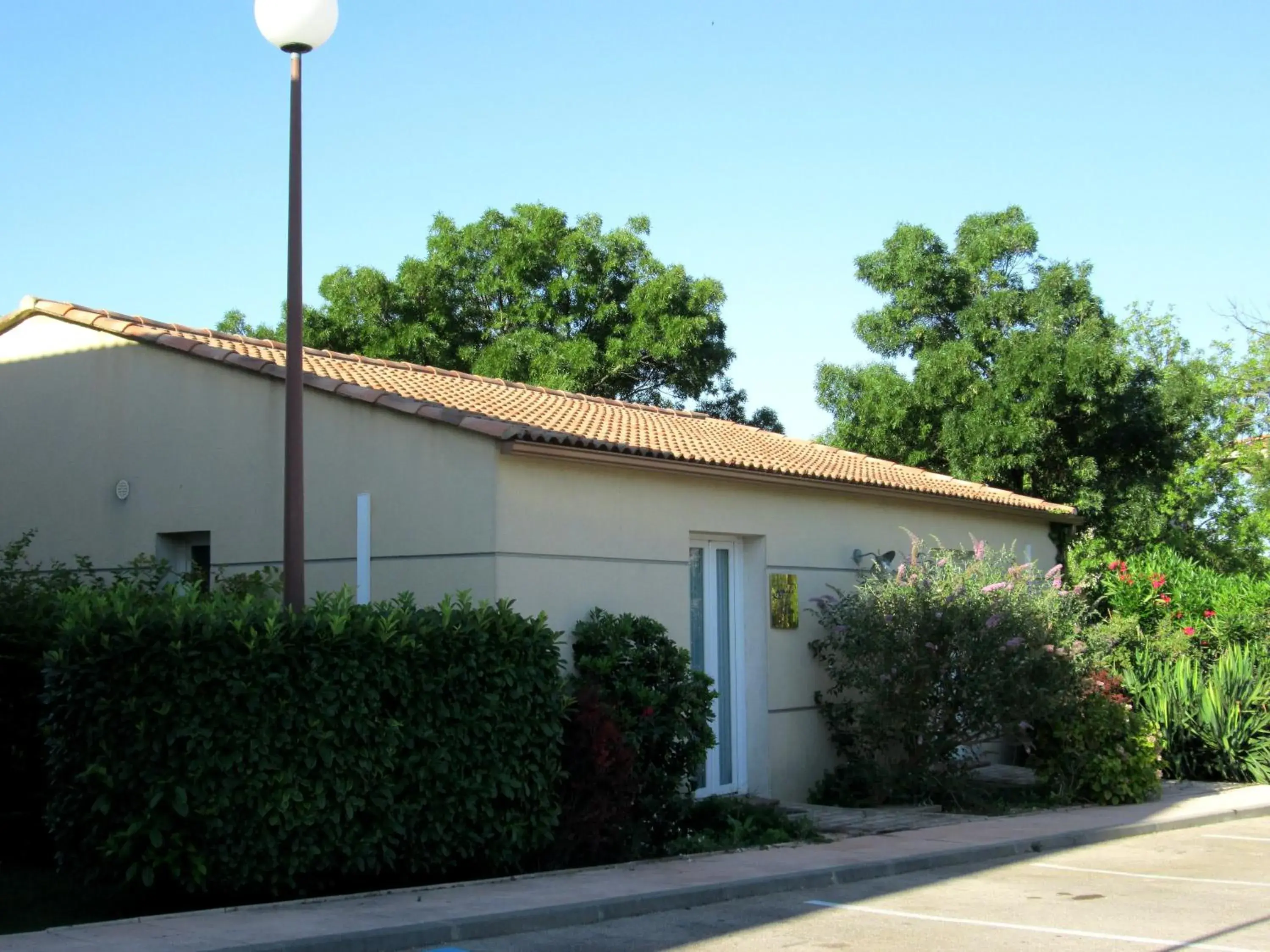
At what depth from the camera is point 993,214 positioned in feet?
83.8

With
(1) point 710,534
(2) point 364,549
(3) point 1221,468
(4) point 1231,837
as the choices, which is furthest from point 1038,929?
(3) point 1221,468

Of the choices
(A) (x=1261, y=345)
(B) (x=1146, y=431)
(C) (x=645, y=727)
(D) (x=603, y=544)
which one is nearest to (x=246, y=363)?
(D) (x=603, y=544)

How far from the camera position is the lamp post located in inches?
337

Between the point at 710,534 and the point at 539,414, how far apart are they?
6.85 feet

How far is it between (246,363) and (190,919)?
19.3 feet

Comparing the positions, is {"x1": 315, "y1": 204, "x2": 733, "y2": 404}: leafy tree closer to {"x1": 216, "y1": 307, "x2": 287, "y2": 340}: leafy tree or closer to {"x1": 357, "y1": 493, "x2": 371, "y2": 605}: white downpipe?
{"x1": 216, "y1": 307, "x2": 287, "y2": 340}: leafy tree

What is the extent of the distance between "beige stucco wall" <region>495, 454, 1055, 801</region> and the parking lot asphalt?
126 inches

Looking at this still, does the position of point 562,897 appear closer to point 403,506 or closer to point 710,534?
point 403,506

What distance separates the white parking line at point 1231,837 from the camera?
462 inches

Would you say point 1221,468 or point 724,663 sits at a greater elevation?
point 1221,468

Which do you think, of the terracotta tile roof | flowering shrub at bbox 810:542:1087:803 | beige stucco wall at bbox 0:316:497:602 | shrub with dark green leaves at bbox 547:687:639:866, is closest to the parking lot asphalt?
shrub with dark green leaves at bbox 547:687:639:866

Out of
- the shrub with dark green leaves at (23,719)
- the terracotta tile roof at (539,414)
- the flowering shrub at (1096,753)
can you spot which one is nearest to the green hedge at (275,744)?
the shrub with dark green leaves at (23,719)

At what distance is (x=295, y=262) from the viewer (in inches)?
349

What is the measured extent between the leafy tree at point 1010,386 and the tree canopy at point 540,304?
3.77 metres
